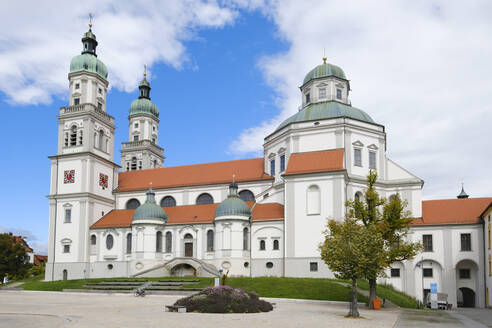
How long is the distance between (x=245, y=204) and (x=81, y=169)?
20809 mm

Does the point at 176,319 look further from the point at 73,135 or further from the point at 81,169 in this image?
the point at 73,135

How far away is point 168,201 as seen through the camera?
61.0 meters

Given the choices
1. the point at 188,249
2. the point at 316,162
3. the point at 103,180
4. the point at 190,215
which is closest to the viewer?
the point at 316,162

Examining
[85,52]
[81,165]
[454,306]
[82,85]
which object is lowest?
[454,306]

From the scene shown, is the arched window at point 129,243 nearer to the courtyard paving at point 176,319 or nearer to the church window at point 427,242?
the courtyard paving at point 176,319

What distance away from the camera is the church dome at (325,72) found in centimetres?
5853

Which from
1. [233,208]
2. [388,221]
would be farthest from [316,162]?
[388,221]

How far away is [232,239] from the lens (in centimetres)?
5000

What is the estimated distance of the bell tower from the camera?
5744cm

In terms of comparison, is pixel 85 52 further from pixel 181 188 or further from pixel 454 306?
pixel 454 306

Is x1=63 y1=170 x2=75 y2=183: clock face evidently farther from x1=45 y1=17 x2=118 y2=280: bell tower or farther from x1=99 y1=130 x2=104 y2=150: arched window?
x1=99 y1=130 x2=104 y2=150: arched window

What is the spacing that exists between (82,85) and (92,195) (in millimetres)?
13806

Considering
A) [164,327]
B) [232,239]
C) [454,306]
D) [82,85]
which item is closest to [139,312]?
[164,327]

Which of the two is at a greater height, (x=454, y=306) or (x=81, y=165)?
(x=81, y=165)
